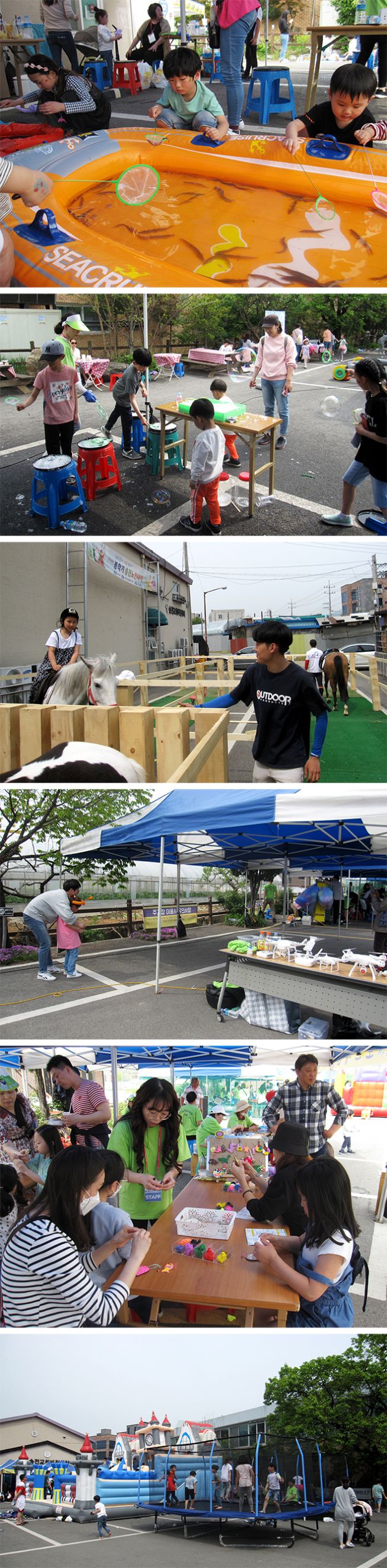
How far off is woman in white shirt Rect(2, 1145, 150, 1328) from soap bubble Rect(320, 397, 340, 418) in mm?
2524

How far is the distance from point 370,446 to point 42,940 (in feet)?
6.64

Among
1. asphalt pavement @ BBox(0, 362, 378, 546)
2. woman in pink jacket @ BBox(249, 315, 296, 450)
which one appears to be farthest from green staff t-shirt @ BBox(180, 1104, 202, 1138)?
woman in pink jacket @ BBox(249, 315, 296, 450)

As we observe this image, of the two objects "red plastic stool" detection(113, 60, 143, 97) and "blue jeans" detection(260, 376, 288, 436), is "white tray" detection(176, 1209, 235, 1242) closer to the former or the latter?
"blue jeans" detection(260, 376, 288, 436)

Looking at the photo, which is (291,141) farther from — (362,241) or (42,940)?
(42,940)

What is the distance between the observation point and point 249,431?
3.48 meters

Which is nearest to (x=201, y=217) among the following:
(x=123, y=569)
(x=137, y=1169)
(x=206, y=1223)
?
(x=123, y=569)

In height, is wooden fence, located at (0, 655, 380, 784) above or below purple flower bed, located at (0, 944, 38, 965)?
above

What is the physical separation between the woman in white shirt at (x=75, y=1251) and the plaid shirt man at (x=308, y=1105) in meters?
0.61

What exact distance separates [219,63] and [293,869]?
2755 millimetres

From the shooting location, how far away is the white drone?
12.5ft

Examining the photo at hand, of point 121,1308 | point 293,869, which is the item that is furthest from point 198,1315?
point 293,869

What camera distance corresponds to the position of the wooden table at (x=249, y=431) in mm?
3477

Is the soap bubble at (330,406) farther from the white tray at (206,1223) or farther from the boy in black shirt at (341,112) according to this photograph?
the white tray at (206,1223)

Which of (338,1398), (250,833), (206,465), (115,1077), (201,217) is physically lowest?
(338,1398)
